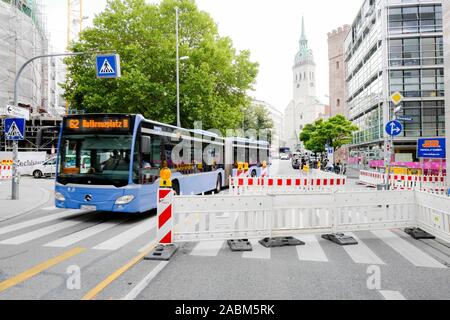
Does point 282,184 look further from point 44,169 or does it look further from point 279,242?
point 44,169

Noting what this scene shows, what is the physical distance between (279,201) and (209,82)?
18591mm

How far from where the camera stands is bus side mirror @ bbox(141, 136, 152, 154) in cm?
896

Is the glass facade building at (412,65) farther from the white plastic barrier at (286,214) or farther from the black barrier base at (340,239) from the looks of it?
the black barrier base at (340,239)

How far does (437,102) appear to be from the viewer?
36.1 metres

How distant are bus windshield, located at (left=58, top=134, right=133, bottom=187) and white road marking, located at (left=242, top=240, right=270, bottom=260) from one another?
3.87m

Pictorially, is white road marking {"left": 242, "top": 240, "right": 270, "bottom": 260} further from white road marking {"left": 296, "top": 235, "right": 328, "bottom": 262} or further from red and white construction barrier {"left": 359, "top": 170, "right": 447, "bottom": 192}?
red and white construction barrier {"left": 359, "top": 170, "right": 447, "bottom": 192}

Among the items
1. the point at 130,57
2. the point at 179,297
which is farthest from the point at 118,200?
the point at 130,57

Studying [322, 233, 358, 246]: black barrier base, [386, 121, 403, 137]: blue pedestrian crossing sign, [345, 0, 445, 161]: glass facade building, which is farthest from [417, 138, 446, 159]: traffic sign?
[345, 0, 445, 161]: glass facade building

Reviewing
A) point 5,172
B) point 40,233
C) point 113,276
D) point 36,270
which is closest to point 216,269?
point 113,276

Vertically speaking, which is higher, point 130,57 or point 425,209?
point 130,57

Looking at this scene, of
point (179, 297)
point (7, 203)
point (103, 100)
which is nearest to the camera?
point (179, 297)

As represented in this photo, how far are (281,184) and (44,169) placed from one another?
811 inches

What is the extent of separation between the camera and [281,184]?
13.4 m
